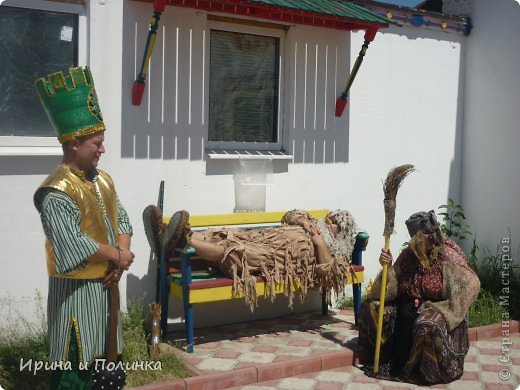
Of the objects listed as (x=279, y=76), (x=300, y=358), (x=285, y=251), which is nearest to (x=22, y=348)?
(x=300, y=358)

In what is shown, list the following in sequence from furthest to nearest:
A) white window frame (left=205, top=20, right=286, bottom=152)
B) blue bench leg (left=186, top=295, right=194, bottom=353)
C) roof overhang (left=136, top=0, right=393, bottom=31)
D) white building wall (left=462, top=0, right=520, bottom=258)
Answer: white building wall (left=462, top=0, right=520, bottom=258), white window frame (left=205, top=20, right=286, bottom=152), roof overhang (left=136, top=0, right=393, bottom=31), blue bench leg (left=186, top=295, right=194, bottom=353)

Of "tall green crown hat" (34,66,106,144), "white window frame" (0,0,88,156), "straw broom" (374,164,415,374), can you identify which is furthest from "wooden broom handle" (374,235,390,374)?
"white window frame" (0,0,88,156)

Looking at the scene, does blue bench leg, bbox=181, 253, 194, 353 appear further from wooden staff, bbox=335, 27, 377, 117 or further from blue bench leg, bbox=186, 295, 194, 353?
wooden staff, bbox=335, 27, 377, 117

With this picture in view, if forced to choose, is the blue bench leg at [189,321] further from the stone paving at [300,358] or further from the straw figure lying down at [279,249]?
the straw figure lying down at [279,249]

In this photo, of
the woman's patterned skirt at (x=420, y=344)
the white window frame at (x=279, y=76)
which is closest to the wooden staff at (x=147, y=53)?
the white window frame at (x=279, y=76)

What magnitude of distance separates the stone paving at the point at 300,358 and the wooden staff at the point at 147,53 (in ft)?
7.65

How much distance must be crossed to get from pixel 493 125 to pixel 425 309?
3.71m

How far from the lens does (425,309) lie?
5.32 meters

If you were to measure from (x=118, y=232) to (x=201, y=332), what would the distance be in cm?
256

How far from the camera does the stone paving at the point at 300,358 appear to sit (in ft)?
17.1

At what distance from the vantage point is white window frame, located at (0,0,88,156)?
5512 mm

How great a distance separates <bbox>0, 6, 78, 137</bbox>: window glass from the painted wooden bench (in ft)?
5.45

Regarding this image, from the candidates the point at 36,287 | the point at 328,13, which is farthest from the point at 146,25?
the point at 36,287

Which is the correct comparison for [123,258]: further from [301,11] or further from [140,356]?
[301,11]
